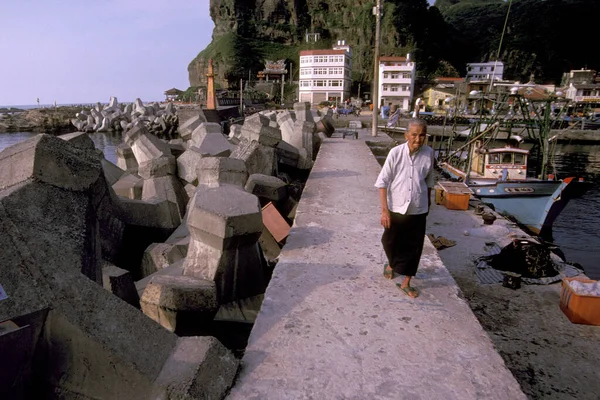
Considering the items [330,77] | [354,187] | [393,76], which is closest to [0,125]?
[330,77]

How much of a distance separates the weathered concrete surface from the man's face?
1.05 metres

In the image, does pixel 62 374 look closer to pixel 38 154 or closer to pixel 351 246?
pixel 38 154

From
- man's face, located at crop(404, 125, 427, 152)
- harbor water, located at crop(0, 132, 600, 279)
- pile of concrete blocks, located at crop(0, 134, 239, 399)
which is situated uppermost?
man's face, located at crop(404, 125, 427, 152)

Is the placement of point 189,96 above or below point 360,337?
above

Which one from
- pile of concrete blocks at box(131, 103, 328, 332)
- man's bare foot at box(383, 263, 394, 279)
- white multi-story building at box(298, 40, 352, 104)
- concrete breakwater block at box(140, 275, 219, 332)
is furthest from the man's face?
white multi-story building at box(298, 40, 352, 104)

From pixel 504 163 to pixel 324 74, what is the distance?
162ft

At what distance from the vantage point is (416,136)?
9.49 feet

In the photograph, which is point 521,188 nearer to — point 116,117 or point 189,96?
point 116,117

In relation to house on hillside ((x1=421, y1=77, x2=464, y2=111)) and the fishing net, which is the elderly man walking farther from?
house on hillside ((x1=421, y1=77, x2=464, y2=111))

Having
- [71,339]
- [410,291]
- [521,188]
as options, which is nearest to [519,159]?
[521,188]

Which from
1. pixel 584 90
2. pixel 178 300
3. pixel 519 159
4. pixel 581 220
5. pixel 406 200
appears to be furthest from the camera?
pixel 584 90

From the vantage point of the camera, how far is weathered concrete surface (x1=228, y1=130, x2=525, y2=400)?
1.92m

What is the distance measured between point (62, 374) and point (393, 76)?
58587 mm

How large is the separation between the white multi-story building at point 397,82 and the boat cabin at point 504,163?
4316cm
